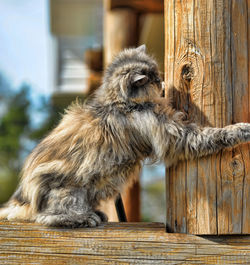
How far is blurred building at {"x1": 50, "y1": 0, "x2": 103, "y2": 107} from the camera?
10539 mm

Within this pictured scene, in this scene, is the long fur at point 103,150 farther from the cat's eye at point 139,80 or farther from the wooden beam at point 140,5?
the wooden beam at point 140,5

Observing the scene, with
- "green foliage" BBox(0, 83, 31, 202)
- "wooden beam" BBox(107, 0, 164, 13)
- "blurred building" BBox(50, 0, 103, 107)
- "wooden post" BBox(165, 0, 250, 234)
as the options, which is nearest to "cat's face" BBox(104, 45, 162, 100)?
"wooden post" BBox(165, 0, 250, 234)

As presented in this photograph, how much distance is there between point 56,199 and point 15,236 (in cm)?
36

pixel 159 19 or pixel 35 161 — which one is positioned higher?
pixel 159 19

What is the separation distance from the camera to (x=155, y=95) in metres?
2.87

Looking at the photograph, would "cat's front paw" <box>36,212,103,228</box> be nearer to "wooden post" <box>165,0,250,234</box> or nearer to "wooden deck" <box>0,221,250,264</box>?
"wooden deck" <box>0,221,250,264</box>

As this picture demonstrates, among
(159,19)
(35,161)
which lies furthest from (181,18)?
(159,19)

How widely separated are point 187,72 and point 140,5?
9.97 ft

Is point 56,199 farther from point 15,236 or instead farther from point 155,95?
point 155,95

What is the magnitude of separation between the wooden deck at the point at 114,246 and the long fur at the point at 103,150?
134 millimetres

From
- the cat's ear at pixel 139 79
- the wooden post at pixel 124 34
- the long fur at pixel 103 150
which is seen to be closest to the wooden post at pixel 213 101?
the long fur at pixel 103 150

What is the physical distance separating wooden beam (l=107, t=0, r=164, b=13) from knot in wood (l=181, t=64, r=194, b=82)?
9.44 ft

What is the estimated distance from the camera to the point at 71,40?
1191 centimetres

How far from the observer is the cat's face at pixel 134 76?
280 cm
